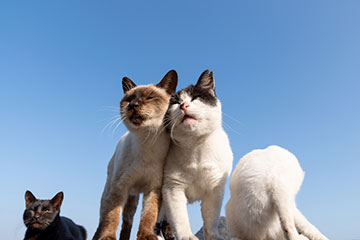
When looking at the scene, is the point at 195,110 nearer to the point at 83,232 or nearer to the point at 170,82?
the point at 170,82

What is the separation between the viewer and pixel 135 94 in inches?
132

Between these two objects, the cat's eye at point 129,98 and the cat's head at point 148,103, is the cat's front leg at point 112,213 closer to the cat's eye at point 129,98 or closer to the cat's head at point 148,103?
the cat's head at point 148,103

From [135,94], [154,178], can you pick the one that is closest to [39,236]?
[154,178]

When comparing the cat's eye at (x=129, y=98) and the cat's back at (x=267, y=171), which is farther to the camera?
the cat's eye at (x=129, y=98)

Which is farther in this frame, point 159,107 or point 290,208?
point 159,107

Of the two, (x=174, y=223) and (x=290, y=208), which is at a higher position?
(x=290, y=208)

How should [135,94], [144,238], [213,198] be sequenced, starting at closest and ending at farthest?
[144,238]
[213,198]
[135,94]

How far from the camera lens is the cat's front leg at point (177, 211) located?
2746mm

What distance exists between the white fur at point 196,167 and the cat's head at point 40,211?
8.47 feet

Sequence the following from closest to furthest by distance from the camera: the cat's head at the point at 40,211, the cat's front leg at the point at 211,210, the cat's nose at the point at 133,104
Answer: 1. the cat's front leg at the point at 211,210
2. the cat's nose at the point at 133,104
3. the cat's head at the point at 40,211

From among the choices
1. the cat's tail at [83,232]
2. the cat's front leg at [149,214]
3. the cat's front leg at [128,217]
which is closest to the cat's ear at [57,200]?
the cat's tail at [83,232]

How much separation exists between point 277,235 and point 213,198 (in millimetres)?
746

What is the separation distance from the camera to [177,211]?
2.85 m

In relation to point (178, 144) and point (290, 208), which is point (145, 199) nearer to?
point (178, 144)
